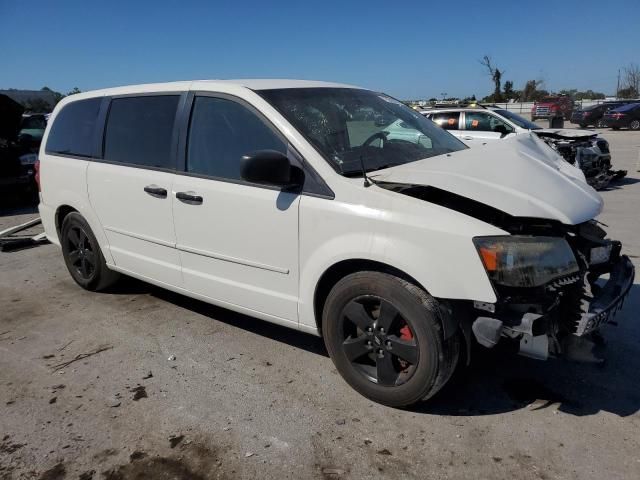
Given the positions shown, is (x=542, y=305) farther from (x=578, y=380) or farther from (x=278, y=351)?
(x=278, y=351)

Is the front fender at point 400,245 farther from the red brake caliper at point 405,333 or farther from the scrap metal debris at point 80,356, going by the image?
the scrap metal debris at point 80,356

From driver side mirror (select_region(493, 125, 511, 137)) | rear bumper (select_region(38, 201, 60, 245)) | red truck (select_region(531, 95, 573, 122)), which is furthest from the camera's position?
red truck (select_region(531, 95, 573, 122))

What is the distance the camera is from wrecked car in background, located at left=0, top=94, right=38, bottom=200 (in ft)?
30.3

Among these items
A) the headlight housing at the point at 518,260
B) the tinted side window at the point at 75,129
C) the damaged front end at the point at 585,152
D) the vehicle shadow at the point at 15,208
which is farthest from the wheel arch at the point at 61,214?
the damaged front end at the point at 585,152

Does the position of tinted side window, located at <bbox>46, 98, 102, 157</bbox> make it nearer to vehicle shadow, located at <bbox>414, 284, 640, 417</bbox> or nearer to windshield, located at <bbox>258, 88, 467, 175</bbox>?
windshield, located at <bbox>258, 88, 467, 175</bbox>

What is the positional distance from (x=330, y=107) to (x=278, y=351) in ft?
5.71

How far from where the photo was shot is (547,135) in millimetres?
10109

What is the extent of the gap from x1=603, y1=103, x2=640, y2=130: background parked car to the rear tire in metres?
27.8

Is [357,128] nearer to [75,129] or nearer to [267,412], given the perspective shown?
[267,412]

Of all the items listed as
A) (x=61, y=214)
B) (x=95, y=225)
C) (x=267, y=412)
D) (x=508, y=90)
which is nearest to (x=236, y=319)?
(x=267, y=412)

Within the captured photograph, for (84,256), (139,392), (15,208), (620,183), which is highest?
(84,256)

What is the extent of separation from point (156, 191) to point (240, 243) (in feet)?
2.93


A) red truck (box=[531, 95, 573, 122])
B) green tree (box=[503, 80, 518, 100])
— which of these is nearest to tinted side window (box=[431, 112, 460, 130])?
red truck (box=[531, 95, 573, 122])

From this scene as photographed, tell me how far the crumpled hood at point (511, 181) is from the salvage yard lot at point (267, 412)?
1092 millimetres
